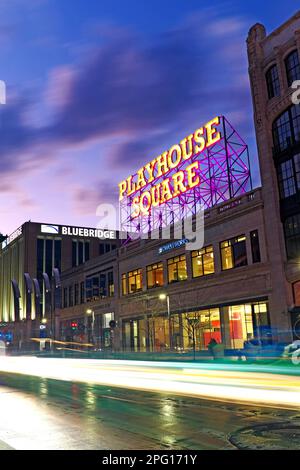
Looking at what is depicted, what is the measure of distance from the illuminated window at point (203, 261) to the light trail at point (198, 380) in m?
17.7

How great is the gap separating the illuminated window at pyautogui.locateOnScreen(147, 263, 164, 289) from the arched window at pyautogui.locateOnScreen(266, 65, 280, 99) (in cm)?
2178

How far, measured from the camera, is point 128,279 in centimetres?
5816

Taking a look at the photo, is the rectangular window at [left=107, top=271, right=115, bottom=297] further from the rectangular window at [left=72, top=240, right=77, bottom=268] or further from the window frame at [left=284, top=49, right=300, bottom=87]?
the rectangular window at [left=72, top=240, right=77, bottom=268]

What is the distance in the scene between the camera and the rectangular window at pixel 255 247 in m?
37.9

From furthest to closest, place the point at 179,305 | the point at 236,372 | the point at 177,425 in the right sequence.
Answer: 1. the point at 179,305
2. the point at 236,372
3. the point at 177,425

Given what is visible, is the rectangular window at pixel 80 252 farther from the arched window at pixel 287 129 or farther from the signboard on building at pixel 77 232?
the arched window at pixel 287 129

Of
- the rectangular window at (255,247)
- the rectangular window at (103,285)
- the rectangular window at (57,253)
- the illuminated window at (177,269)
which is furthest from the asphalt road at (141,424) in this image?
the rectangular window at (57,253)

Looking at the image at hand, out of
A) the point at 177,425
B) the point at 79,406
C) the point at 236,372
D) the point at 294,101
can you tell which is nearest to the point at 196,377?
the point at 236,372

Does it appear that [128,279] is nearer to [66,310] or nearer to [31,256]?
[66,310]

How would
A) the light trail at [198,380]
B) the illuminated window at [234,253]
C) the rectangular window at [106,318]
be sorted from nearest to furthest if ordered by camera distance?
the light trail at [198,380] < the illuminated window at [234,253] < the rectangular window at [106,318]

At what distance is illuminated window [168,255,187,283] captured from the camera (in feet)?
155

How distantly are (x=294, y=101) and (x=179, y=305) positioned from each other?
22.4m

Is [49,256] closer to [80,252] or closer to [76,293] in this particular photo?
[80,252]

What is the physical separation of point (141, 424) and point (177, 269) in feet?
123
